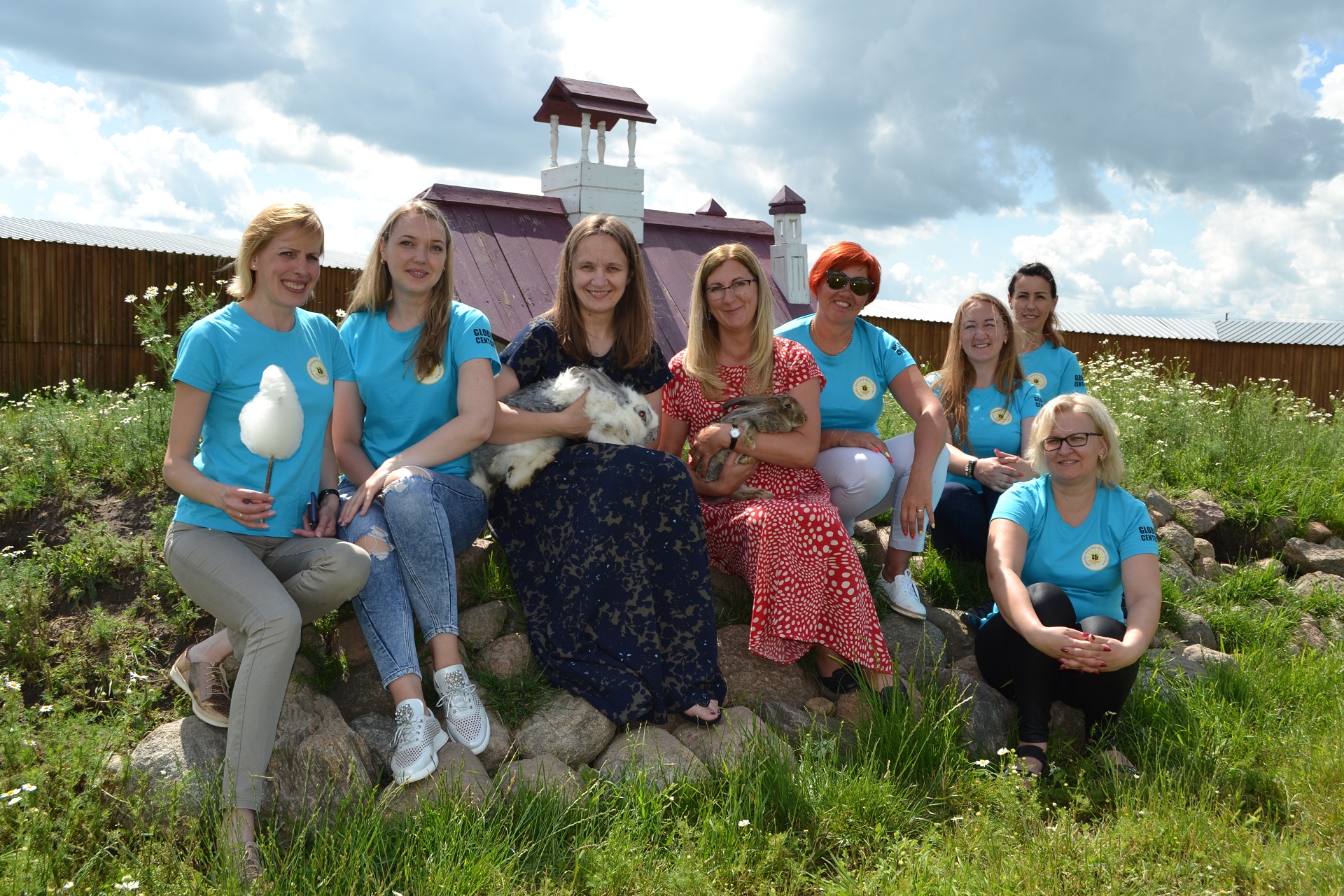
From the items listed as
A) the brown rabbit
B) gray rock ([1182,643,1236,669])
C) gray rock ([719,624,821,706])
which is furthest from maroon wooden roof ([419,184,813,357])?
gray rock ([1182,643,1236,669])

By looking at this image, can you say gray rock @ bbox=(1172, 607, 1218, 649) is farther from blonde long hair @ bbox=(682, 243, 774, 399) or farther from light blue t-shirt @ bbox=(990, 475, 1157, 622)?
blonde long hair @ bbox=(682, 243, 774, 399)

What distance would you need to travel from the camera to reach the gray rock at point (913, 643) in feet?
13.2

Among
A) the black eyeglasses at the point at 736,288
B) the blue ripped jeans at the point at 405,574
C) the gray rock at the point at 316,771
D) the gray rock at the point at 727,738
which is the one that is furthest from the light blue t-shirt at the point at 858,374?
the gray rock at the point at 316,771

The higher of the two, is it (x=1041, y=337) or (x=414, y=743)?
(x=1041, y=337)

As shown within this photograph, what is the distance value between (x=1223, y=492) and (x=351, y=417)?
20.5ft

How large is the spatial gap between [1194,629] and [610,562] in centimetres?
346

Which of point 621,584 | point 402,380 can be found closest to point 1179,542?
point 621,584

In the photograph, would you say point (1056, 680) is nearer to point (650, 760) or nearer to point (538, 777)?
point (650, 760)

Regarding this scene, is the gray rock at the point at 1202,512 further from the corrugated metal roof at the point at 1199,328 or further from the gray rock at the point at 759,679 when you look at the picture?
the corrugated metal roof at the point at 1199,328

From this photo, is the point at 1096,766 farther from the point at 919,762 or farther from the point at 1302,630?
the point at 1302,630

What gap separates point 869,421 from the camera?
4531 mm

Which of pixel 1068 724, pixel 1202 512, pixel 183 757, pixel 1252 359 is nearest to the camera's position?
pixel 183 757

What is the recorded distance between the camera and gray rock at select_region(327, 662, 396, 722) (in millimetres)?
3447

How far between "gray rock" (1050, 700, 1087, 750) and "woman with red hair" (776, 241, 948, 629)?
26.8 inches
